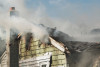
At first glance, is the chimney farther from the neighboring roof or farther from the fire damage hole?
the neighboring roof

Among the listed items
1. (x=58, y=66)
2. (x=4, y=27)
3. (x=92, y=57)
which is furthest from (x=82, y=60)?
(x=4, y=27)

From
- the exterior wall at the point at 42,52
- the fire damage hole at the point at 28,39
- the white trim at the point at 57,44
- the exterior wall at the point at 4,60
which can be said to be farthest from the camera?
the exterior wall at the point at 4,60

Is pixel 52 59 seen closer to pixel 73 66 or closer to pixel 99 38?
pixel 73 66

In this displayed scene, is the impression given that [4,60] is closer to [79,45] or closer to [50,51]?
[50,51]

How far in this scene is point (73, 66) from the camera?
14.4m

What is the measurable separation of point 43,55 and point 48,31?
1.69m

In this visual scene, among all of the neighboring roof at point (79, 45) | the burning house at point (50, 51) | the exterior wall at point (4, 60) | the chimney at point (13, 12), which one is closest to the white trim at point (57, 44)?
the burning house at point (50, 51)

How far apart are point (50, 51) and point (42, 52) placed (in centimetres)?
84

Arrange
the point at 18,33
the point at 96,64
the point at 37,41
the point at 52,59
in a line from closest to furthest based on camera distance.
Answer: the point at 96,64 → the point at 52,59 → the point at 37,41 → the point at 18,33

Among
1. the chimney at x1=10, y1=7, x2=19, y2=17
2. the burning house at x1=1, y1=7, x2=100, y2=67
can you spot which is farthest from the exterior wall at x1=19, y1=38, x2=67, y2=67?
the chimney at x1=10, y1=7, x2=19, y2=17

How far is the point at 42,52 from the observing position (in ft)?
52.9

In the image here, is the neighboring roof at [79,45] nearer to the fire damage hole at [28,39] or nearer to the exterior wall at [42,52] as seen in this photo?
the exterior wall at [42,52]

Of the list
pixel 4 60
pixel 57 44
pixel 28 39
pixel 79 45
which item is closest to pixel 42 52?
pixel 57 44

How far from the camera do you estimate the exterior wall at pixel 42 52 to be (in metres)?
14.7
